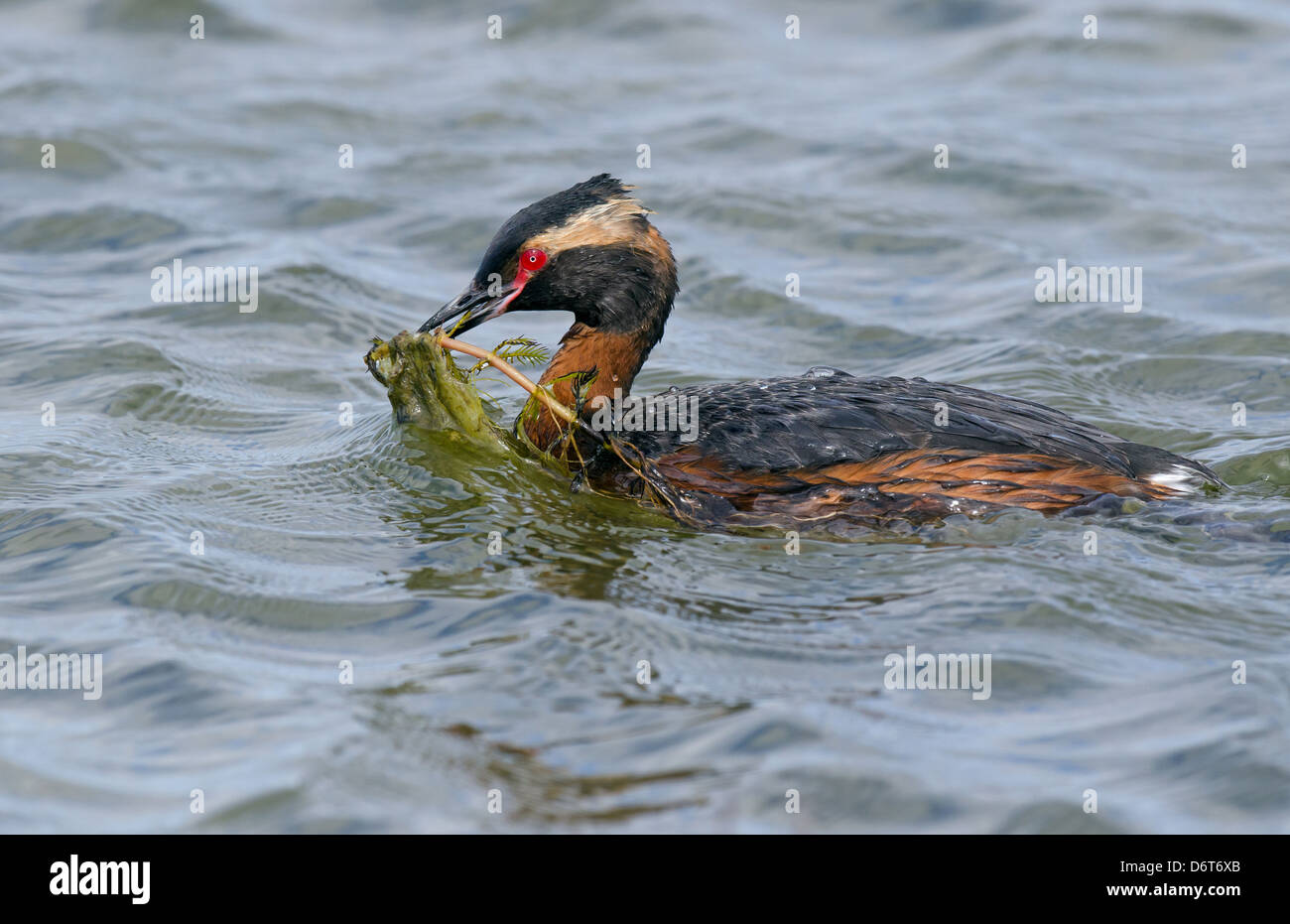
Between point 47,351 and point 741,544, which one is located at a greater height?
point 47,351

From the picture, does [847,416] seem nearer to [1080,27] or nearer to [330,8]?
[1080,27]

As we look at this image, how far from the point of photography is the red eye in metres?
7.41

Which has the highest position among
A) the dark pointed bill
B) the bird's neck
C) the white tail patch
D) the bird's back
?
the dark pointed bill

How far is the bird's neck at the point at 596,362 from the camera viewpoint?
7.56 m

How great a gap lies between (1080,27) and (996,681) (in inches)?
461

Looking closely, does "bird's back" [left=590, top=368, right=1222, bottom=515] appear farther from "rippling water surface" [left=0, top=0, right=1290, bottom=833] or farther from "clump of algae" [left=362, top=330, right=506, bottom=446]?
"clump of algae" [left=362, top=330, right=506, bottom=446]

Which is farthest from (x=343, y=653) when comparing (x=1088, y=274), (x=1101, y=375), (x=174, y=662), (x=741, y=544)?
(x=1088, y=274)

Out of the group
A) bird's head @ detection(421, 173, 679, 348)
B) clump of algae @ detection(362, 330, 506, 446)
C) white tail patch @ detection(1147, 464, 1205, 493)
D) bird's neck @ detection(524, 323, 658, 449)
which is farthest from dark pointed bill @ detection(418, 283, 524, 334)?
white tail patch @ detection(1147, 464, 1205, 493)

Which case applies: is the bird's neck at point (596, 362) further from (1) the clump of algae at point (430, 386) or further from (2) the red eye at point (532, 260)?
(2) the red eye at point (532, 260)

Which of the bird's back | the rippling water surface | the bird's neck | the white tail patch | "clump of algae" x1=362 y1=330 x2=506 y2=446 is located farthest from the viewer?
the bird's neck

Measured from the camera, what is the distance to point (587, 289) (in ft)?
24.9

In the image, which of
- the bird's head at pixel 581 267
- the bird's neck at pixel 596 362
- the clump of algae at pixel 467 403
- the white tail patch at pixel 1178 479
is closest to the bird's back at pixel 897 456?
the white tail patch at pixel 1178 479

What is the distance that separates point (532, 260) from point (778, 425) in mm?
1438

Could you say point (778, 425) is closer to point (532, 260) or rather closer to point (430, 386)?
point (532, 260)
